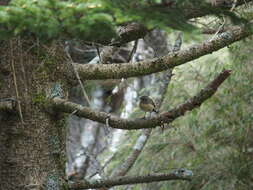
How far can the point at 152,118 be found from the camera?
2.59 metres

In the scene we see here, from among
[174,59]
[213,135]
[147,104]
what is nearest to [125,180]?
[147,104]

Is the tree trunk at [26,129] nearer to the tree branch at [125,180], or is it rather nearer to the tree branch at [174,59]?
the tree branch at [125,180]

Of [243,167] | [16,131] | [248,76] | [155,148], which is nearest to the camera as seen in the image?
[16,131]

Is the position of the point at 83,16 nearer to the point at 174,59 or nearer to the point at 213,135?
the point at 174,59

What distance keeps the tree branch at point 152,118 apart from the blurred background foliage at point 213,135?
1611 mm

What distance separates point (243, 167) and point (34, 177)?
191cm

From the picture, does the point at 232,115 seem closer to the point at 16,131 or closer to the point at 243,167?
the point at 243,167

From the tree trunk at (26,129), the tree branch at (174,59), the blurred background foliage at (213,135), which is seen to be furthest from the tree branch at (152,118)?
the blurred background foliage at (213,135)

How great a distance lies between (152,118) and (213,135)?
6.67 ft

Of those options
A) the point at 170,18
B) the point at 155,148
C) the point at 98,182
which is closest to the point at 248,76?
the point at 155,148

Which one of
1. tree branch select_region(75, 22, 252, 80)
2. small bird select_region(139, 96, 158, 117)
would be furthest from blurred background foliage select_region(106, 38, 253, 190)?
tree branch select_region(75, 22, 252, 80)

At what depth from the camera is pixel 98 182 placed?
316 cm

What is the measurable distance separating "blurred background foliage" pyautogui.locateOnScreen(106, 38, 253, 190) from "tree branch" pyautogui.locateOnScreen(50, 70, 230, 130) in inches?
63.4

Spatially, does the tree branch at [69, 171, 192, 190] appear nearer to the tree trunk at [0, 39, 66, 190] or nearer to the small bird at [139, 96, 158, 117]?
the tree trunk at [0, 39, 66, 190]
